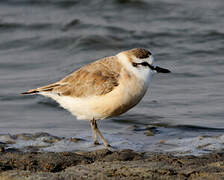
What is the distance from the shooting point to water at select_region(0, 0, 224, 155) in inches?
319

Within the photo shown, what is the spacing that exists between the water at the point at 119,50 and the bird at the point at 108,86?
1.91 feet

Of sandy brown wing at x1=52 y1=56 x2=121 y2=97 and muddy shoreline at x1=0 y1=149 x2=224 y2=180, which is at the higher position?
sandy brown wing at x1=52 y1=56 x2=121 y2=97

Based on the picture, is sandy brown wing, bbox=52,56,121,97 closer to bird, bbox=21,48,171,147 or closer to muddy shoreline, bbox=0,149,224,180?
bird, bbox=21,48,171,147

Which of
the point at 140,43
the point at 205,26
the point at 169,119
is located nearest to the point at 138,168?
the point at 169,119

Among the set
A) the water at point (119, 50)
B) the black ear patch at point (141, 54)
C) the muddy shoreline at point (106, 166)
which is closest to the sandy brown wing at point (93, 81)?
the black ear patch at point (141, 54)

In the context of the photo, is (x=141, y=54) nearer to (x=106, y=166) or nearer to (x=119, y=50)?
(x=106, y=166)

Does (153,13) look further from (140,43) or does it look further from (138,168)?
(138,168)

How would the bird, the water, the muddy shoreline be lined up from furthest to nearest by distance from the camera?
the water
the bird
the muddy shoreline

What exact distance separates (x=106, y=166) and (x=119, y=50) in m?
8.81

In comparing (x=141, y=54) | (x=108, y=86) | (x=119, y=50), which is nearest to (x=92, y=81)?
(x=108, y=86)

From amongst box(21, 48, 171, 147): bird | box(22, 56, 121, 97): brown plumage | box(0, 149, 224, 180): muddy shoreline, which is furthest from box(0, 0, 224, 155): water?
box(0, 149, 224, 180): muddy shoreline

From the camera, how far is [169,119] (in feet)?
28.1

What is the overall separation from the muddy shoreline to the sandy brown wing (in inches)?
46.8

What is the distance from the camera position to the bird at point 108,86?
261 inches
